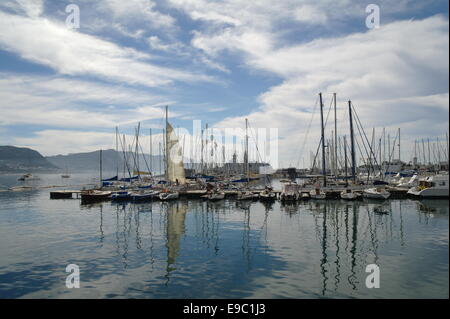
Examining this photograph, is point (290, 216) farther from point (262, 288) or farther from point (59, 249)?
point (59, 249)

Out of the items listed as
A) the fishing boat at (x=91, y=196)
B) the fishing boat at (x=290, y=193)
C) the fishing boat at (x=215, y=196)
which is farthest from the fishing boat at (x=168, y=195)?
the fishing boat at (x=290, y=193)

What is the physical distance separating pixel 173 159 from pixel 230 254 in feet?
179

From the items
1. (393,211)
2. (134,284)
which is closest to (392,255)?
(134,284)

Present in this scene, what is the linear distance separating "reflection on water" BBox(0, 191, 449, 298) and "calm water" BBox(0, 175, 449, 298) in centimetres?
7

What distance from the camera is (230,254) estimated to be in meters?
24.4

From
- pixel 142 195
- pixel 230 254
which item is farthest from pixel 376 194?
pixel 142 195

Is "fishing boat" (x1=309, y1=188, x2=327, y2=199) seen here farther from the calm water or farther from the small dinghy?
the small dinghy

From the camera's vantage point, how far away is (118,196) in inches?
2601

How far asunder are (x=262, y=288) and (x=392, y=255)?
12334 millimetres

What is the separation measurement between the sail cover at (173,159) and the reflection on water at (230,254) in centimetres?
3165

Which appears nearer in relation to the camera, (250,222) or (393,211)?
(250,222)

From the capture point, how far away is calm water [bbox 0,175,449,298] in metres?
17.0

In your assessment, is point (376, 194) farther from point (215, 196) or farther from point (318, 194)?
point (215, 196)
